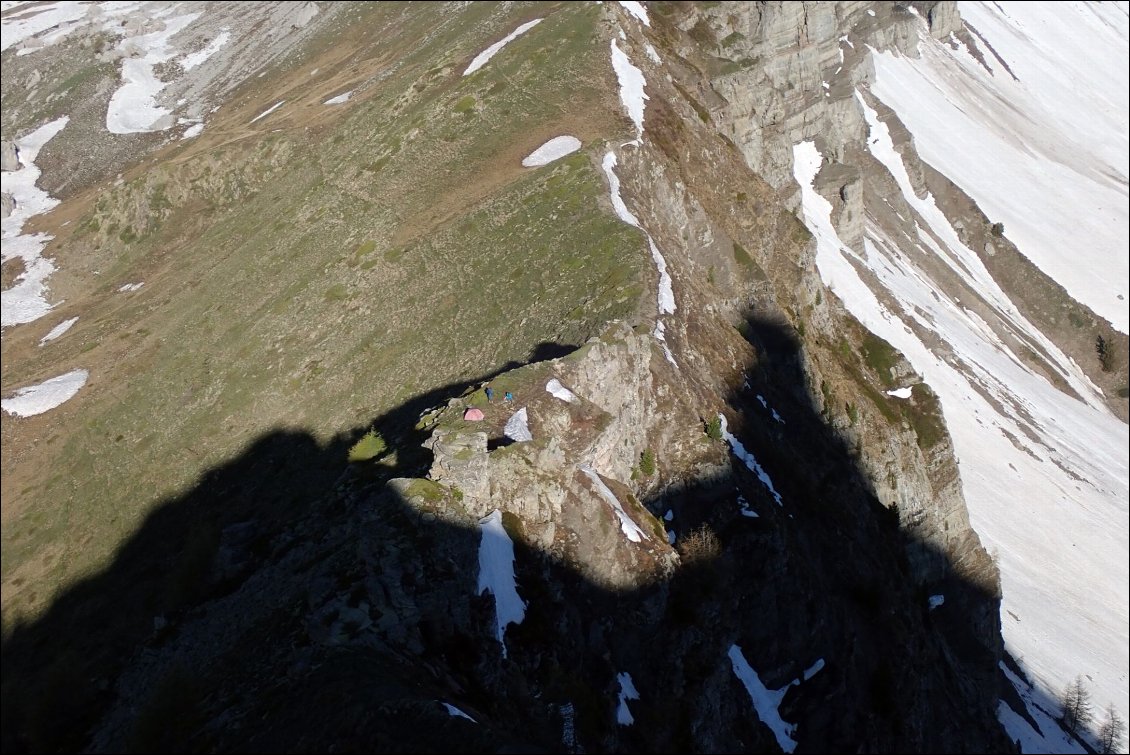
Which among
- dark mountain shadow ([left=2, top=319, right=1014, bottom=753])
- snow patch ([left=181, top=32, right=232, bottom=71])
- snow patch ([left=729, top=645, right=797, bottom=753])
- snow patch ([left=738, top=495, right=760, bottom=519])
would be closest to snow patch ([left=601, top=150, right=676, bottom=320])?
dark mountain shadow ([left=2, top=319, right=1014, bottom=753])

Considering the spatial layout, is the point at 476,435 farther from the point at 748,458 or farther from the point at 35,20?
the point at 35,20

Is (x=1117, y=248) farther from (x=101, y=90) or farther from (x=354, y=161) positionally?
(x=101, y=90)

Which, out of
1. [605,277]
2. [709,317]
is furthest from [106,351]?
[709,317]

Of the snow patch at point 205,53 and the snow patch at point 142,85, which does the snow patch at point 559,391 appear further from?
the snow patch at point 205,53

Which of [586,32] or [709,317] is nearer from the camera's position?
[709,317]

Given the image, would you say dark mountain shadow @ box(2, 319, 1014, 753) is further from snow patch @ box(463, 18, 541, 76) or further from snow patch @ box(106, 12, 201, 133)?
snow patch @ box(106, 12, 201, 133)

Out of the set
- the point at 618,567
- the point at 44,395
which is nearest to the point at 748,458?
the point at 618,567
